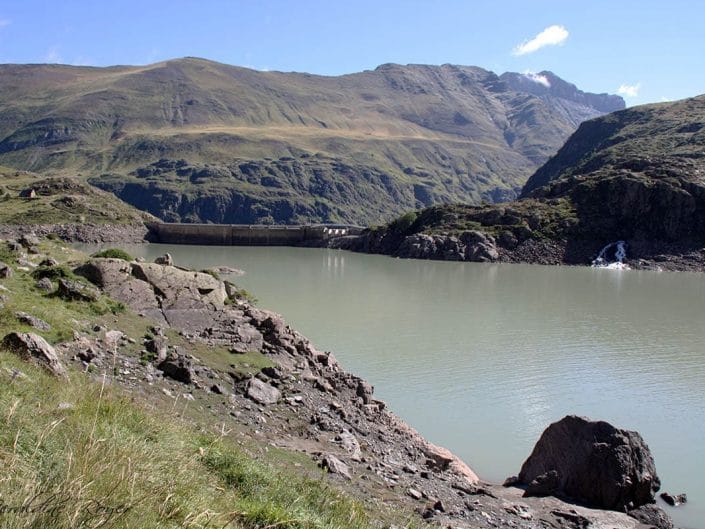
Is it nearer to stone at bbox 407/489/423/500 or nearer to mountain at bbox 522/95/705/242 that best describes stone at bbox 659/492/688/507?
stone at bbox 407/489/423/500

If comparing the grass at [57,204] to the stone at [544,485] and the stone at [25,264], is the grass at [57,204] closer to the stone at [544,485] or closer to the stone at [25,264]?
Answer: the stone at [25,264]

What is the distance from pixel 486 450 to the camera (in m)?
18.2

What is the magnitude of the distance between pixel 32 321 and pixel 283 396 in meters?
5.73

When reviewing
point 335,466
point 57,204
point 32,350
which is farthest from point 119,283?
point 57,204

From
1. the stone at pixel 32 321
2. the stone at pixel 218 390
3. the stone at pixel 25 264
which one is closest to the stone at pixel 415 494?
the stone at pixel 218 390

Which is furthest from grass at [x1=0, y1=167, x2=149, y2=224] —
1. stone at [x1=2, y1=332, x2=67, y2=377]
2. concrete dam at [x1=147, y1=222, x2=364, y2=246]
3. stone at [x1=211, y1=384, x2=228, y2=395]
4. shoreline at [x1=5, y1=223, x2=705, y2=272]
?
stone at [x1=2, y1=332, x2=67, y2=377]

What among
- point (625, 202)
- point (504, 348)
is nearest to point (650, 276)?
point (625, 202)

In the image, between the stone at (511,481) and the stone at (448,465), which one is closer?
the stone at (448,465)

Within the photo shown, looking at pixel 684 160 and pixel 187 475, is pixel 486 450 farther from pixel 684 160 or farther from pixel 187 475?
pixel 684 160

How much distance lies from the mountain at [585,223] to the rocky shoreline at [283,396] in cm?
7807

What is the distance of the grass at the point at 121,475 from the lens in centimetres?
462

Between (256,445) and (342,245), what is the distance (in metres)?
111

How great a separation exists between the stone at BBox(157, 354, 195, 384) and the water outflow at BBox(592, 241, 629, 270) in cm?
8408

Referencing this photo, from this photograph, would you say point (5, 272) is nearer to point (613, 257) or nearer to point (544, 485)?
point (544, 485)
